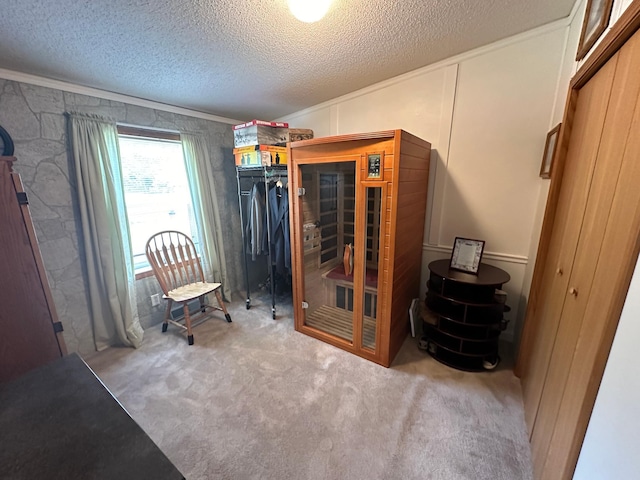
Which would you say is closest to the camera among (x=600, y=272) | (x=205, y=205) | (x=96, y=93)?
(x=600, y=272)

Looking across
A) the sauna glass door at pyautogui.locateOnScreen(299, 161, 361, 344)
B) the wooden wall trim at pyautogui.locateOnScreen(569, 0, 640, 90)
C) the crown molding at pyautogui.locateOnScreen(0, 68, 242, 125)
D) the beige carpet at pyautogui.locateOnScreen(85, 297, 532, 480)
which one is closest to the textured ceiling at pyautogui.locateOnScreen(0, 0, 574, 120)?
the crown molding at pyautogui.locateOnScreen(0, 68, 242, 125)

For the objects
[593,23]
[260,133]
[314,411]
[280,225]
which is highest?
[593,23]

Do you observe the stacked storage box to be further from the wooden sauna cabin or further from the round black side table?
the round black side table

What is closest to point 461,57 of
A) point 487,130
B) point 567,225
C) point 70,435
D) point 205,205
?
point 487,130

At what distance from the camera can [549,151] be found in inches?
65.4

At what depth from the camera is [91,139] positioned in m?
2.06

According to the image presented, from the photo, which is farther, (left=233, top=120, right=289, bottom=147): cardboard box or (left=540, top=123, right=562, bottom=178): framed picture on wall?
(left=233, top=120, right=289, bottom=147): cardboard box

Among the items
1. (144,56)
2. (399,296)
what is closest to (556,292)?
(399,296)

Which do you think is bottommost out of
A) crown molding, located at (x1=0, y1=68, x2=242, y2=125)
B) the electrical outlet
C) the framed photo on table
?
the electrical outlet

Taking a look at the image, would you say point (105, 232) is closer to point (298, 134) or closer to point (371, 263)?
point (298, 134)

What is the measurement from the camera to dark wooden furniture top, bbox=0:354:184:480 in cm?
61

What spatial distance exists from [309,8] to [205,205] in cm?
223

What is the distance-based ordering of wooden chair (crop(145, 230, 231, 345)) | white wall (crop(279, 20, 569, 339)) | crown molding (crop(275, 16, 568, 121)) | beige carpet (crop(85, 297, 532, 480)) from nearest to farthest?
beige carpet (crop(85, 297, 532, 480))
crown molding (crop(275, 16, 568, 121))
white wall (crop(279, 20, 569, 339))
wooden chair (crop(145, 230, 231, 345))

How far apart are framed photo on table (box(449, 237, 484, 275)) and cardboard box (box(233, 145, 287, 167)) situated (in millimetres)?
1877
